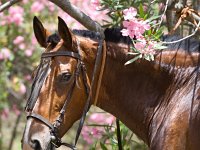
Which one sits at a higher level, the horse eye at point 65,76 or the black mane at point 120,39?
the black mane at point 120,39

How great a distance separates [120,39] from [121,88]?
0.33m

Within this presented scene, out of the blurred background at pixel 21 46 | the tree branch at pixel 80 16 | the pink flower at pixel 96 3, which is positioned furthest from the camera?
the blurred background at pixel 21 46

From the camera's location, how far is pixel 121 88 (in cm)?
411

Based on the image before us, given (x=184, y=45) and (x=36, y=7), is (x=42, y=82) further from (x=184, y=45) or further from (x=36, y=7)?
(x=36, y=7)

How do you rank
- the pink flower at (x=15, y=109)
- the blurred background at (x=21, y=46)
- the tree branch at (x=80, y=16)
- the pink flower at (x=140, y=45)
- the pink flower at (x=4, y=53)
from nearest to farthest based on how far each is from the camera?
1. the pink flower at (x=140, y=45)
2. the tree branch at (x=80, y=16)
3. the pink flower at (x=4, y=53)
4. the blurred background at (x=21, y=46)
5. the pink flower at (x=15, y=109)

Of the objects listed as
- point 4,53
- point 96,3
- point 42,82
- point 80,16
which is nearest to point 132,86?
point 42,82

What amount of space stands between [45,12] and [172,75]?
6.62 m

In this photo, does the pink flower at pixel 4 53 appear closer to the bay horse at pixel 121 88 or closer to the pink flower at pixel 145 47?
the bay horse at pixel 121 88

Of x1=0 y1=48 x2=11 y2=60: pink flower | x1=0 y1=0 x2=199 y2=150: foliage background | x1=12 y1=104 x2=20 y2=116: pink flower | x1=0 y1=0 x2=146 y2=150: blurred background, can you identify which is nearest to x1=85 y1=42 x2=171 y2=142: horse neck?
x1=0 y1=0 x2=199 y2=150: foliage background

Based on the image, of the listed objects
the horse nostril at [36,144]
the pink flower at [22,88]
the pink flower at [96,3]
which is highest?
the pink flower at [96,3]

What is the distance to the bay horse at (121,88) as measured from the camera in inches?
152

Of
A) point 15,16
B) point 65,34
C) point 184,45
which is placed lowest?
point 15,16

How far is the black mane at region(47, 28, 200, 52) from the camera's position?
158 inches

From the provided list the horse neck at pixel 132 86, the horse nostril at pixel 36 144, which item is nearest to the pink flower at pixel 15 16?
the horse neck at pixel 132 86
